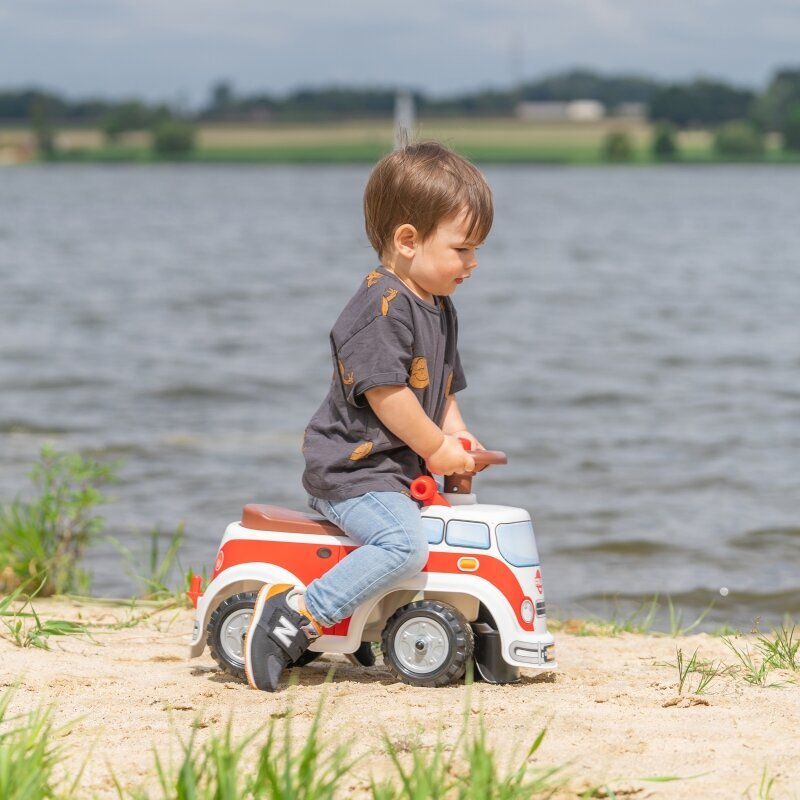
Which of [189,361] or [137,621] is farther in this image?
[189,361]

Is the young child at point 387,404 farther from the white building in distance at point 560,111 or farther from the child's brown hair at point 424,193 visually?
the white building in distance at point 560,111

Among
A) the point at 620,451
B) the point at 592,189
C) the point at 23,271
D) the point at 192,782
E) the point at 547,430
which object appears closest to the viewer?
the point at 192,782

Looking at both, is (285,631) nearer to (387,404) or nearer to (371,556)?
(371,556)

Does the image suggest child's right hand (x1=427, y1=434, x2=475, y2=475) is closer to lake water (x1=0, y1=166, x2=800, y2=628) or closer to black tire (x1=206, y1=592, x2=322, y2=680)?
black tire (x1=206, y1=592, x2=322, y2=680)

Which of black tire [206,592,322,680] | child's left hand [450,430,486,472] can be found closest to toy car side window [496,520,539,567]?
child's left hand [450,430,486,472]

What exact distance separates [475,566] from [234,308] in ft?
47.9

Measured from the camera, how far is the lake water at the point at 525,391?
694 cm

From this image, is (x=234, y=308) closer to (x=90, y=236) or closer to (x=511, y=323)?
(x=511, y=323)

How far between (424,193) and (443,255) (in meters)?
0.18

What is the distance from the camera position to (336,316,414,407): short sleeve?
138 inches

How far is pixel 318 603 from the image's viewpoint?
3.52 metres

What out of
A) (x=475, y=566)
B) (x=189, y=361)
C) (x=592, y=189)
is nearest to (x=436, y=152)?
(x=475, y=566)

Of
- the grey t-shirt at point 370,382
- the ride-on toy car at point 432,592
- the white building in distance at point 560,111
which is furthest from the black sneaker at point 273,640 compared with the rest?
the white building in distance at point 560,111

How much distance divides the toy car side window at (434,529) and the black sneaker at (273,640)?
399 millimetres
